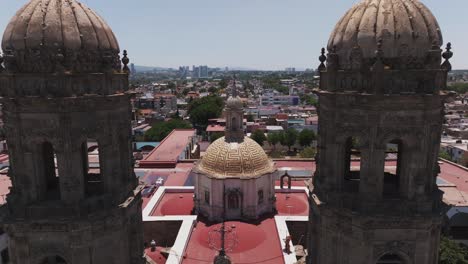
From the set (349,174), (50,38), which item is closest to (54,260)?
(50,38)

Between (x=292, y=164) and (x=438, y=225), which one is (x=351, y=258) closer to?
(x=438, y=225)

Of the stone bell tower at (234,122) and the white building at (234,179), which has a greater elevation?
the stone bell tower at (234,122)

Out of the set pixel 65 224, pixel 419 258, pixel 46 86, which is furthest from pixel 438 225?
pixel 46 86

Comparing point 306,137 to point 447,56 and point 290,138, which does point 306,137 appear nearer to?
point 290,138

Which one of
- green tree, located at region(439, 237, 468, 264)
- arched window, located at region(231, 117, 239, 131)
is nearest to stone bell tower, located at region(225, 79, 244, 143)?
arched window, located at region(231, 117, 239, 131)

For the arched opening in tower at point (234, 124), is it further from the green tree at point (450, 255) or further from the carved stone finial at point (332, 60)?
the carved stone finial at point (332, 60)

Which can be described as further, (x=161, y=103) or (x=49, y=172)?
(x=161, y=103)

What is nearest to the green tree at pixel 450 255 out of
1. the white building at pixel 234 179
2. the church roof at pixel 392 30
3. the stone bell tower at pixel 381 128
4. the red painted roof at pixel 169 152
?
the white building at pixel 234 179
